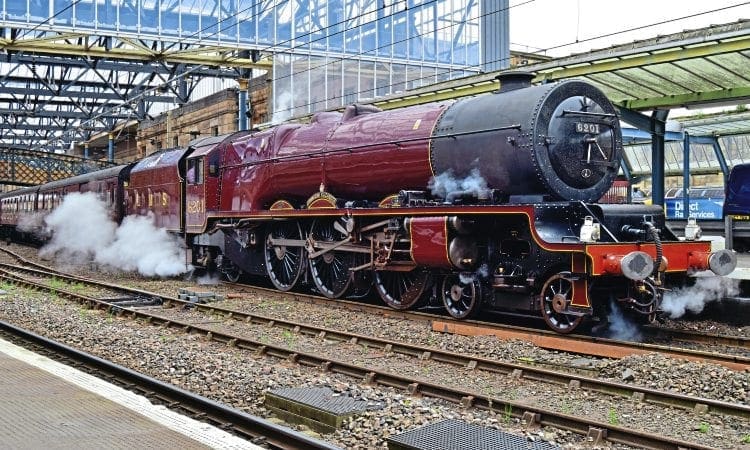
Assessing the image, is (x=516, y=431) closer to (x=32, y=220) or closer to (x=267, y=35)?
(x=267, y=35)

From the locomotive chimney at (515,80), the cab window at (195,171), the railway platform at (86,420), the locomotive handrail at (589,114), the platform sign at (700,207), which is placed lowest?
the railway platform at (86,420)

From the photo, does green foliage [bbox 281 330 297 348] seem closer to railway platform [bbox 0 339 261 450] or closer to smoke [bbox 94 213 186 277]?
railway platform [bbox 0 339 261 450]

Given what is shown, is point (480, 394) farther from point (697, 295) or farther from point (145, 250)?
point (145, 250)

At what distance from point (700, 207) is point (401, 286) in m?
27.5

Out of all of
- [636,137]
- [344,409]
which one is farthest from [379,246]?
[636,137]

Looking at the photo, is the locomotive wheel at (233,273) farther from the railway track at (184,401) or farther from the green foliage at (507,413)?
the green foliage at (507,413)

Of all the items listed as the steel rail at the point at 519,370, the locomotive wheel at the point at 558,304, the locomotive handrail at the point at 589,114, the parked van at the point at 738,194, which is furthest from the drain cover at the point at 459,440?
the parked van at the point at 738,194

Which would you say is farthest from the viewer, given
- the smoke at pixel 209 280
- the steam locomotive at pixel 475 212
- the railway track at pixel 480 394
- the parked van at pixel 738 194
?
the parked van at pixel 738 194

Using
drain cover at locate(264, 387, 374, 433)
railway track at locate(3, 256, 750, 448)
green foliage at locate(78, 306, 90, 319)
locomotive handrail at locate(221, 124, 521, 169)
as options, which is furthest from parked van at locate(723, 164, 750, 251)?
drain cover at locate(264, 387, 374, 433)

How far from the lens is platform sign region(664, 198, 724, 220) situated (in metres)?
34.1

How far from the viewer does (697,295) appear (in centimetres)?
1076

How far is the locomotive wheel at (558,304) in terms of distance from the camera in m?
9.38

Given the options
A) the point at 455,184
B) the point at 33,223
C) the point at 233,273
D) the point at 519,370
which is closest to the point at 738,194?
the point at 233,273

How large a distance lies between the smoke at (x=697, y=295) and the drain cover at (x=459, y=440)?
6.25 m
